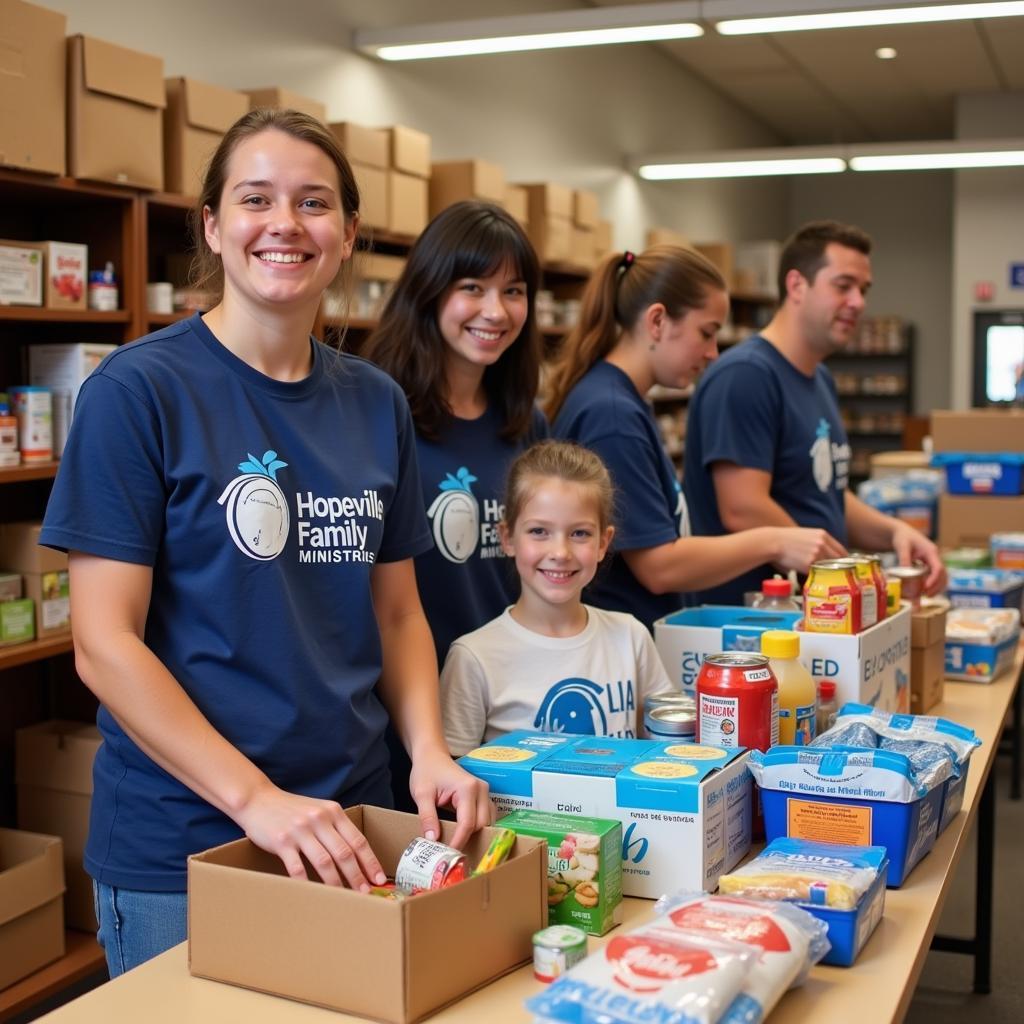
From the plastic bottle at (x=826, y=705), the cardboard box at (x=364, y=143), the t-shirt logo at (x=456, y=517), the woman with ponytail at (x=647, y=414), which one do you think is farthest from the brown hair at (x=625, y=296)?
the cardboard box at (x=364, y=143)

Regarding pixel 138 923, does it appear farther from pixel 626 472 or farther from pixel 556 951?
pixel 626 472

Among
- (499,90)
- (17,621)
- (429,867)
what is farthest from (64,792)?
(499,90)

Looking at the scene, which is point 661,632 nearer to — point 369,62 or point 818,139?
point 369,62

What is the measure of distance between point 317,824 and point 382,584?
478mm

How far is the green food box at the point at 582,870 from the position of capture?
1379mm

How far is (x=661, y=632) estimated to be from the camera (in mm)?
2156

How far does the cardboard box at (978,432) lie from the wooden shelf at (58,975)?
3.99 m

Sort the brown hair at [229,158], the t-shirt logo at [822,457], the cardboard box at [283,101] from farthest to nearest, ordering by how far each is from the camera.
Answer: the cardboard box at [283,101]
the t-shirt logo at [822,457]
the brown hair at [229,158]

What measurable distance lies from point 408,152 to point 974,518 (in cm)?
268

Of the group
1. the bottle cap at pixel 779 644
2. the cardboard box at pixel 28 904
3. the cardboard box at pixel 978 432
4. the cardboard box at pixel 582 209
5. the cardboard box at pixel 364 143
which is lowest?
the cardboard box at pixel 28 904

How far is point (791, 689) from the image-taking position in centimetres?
180

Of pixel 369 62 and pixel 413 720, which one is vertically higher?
pixel 369 62

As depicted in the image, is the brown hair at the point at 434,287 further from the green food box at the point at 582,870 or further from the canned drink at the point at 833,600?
the green food box at the point at 582,870

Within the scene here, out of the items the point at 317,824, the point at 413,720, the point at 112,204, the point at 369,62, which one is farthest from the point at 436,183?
the point at 317,824
